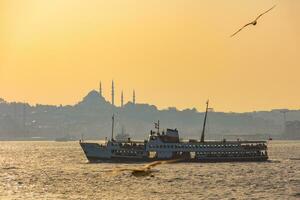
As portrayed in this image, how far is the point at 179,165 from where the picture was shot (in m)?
165

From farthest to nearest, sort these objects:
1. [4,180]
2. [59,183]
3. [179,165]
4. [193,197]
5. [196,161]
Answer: [196,161] → [179,165] → [4,180] → [59,183] → [193,197]

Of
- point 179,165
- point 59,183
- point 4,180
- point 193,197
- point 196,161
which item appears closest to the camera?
point 193,197

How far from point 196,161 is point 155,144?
10.9 meters

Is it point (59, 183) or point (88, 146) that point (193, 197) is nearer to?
point (59, 183)

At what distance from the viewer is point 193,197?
307 ft

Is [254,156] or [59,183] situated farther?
[254,156]

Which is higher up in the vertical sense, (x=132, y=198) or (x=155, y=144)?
(x=155, y=144)

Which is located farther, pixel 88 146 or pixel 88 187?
pixel 88 146

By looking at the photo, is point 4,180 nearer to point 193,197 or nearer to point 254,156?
point 193,197

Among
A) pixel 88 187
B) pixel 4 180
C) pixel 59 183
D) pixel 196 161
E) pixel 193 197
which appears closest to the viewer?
pixel 193 197

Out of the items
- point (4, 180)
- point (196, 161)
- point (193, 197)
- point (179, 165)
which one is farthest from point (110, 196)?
point (196, 161)

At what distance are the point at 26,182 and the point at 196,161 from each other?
62.3 m

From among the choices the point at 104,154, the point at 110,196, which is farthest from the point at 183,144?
the point at 110,196

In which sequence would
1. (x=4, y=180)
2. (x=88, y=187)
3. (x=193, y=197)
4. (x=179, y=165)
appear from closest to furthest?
(x=193, y=197) → (x=88, y=187) → (x=4, y=180) → (x=179, y=165)
